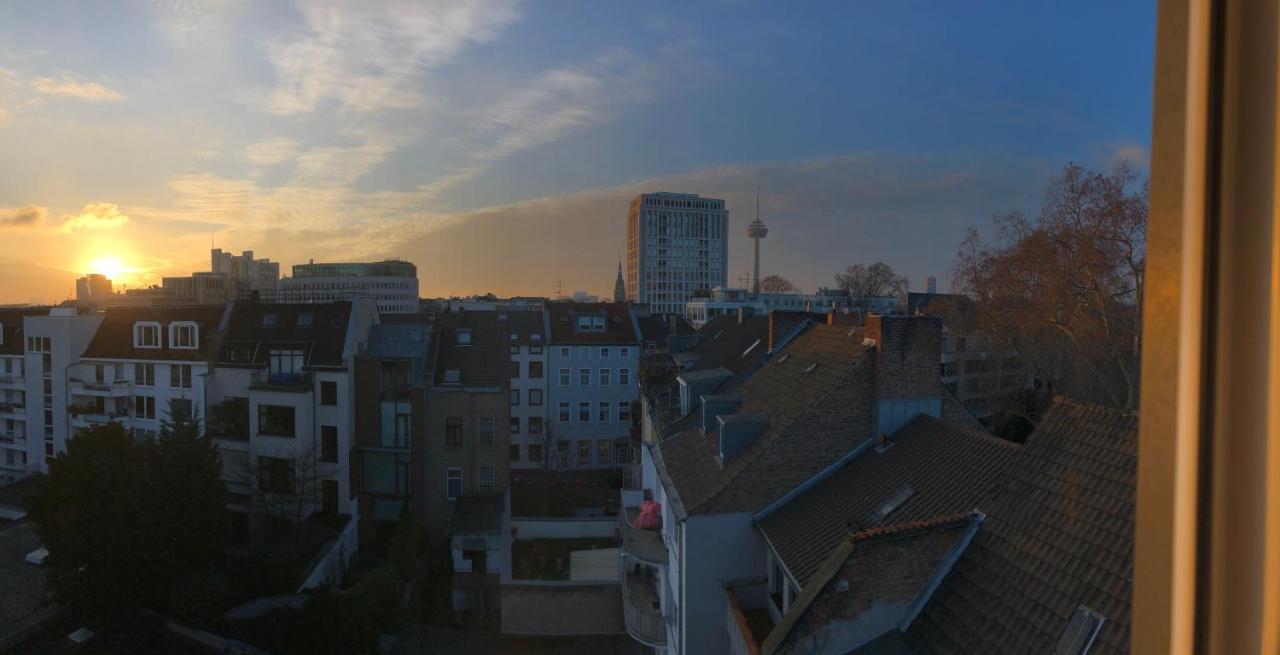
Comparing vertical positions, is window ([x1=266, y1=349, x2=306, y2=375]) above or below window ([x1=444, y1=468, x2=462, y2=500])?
above

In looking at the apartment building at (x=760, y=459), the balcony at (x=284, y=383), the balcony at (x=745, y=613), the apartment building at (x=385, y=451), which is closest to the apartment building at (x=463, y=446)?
the apartment building at (x=385, y=451)

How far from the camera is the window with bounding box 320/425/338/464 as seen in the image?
19.7 meters

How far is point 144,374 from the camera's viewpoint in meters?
23.1

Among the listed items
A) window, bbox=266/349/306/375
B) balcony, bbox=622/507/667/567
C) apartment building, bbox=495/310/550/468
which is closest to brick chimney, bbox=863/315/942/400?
balcony, bbox=622/507/667/567

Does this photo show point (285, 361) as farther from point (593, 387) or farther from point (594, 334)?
point (594, 334)

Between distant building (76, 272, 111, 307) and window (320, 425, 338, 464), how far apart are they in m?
21.1

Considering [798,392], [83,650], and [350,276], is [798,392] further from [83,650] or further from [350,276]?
[350,276]

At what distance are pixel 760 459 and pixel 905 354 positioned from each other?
297 cm

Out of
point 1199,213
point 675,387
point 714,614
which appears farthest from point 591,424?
point 1199,213

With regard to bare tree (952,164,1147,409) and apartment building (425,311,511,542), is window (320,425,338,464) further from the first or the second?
bare tree (952,164,1147,409)

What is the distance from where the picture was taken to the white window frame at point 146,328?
2300cm

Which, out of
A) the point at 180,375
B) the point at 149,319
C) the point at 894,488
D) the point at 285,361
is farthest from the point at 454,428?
the point at 894,488

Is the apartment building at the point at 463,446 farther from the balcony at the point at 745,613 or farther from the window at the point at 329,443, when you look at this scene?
the balcony at the point at 745,613

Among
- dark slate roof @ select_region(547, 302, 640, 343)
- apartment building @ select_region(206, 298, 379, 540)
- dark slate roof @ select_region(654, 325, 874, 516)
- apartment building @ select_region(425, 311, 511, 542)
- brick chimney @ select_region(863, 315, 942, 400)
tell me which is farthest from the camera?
dark slate roof @ select_region(547, 302, 640, 343)
